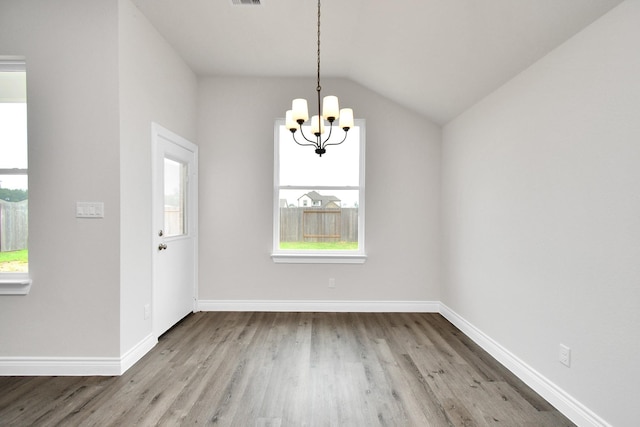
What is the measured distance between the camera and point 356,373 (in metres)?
2.55

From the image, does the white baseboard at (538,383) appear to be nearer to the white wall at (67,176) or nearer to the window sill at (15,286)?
the white wall at (67,176)

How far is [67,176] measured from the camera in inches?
98.7

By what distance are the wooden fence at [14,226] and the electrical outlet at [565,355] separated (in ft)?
13.2

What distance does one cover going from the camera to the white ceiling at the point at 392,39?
2117mm

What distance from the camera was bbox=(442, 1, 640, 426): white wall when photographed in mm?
1661

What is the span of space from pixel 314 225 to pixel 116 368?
2.54m

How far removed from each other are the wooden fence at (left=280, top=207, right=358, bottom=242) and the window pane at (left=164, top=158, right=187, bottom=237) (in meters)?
1.21

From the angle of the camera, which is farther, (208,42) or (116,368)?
(208,42)

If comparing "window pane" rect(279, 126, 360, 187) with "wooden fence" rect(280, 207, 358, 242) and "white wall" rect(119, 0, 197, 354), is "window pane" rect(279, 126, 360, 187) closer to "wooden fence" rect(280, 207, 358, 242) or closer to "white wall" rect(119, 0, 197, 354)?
"wooden fence" rect(280, 207, 358, 242)

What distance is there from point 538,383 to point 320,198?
2.88m

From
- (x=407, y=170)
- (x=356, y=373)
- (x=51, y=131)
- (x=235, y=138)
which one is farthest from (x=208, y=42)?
(x=356, y=373)

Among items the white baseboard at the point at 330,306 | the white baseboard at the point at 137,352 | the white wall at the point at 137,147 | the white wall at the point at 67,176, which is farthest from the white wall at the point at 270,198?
the white wall at the point at 67,176

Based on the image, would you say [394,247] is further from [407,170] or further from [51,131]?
[51,131]

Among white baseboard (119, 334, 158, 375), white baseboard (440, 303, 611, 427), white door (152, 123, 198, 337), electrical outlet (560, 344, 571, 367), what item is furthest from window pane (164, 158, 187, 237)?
electrical outlet (560, 344, 571, 367)
